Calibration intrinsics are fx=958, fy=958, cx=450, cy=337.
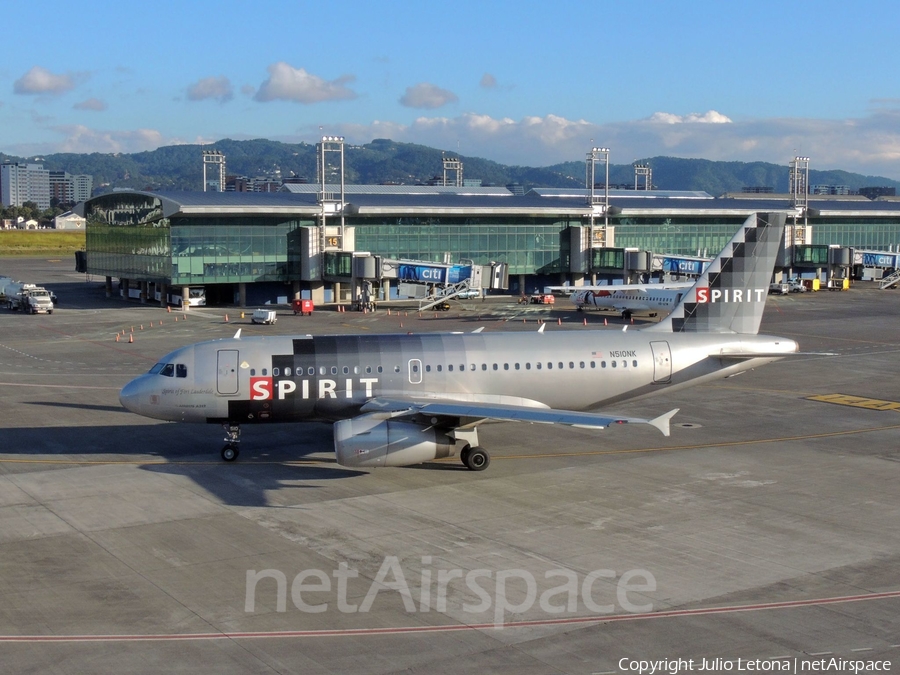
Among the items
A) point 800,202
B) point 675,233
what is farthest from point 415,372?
point 800,202

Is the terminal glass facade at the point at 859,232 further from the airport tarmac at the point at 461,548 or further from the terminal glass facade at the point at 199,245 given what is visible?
the airport tarmac at the point at 461,548

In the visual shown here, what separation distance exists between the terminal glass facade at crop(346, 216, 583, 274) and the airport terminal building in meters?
0.13

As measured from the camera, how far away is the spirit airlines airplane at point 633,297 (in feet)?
306

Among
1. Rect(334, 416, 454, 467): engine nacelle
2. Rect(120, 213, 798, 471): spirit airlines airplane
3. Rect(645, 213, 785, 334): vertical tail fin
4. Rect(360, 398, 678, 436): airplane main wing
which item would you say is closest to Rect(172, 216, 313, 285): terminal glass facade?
Rect(120, 213, 798, 471): spirit airlines airplane

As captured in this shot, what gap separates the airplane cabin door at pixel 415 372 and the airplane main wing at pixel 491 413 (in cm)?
122

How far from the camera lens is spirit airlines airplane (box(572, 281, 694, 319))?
9319cm

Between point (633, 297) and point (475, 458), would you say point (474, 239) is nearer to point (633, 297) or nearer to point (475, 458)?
point (633, 297)

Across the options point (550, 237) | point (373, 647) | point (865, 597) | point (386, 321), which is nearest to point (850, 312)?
point (550, 237)

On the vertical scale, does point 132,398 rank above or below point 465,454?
above

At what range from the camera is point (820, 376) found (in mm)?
60594

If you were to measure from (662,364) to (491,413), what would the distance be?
32.7 ft

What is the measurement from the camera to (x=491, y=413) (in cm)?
3447

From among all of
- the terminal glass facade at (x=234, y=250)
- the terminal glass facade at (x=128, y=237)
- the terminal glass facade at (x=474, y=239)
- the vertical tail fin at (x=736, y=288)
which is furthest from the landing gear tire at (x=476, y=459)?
the terminal glass facade at (x=474, y=239)

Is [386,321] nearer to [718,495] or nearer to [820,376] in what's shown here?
[820,376]
